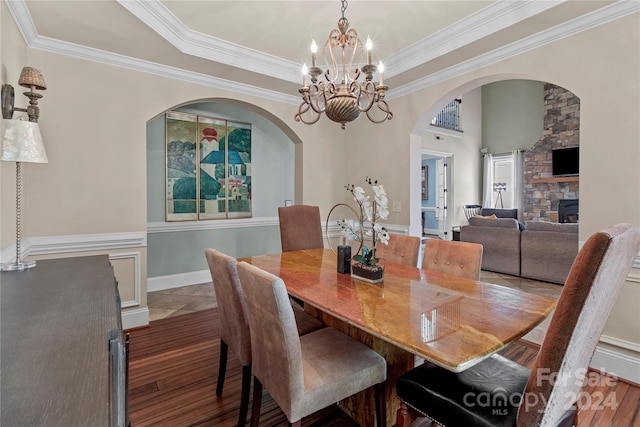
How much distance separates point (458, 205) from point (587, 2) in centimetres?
676

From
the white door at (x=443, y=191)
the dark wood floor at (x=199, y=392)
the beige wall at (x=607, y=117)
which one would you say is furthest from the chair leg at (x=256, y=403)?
the white door at (x=443, y=191)

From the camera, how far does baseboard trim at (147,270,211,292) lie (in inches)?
163

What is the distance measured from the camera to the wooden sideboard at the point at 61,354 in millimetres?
600

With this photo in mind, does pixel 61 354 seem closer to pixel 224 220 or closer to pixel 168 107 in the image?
pixel 168 107

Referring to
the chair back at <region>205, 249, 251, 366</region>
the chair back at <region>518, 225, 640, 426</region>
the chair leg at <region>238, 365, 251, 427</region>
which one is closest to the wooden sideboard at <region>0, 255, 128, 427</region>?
the chair back at <region>205, 249, 251, 366</region>

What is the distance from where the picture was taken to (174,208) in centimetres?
427

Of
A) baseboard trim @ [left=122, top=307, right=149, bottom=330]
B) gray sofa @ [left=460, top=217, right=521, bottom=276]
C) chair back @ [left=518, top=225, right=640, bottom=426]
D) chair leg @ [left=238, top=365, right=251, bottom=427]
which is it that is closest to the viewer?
chair back @ [left=518, top=225, right=640, bottom=426]

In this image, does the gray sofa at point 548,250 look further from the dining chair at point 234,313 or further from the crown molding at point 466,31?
the dining chair at point 234,313

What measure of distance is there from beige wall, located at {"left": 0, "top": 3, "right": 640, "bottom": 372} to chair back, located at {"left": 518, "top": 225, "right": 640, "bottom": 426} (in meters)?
1.56

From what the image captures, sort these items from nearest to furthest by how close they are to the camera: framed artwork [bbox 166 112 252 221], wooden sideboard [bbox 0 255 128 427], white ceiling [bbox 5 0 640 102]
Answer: wooden sideboard [bbox 0 255 128 427] → white ceiling [bbox 5 0 640 102] → framed artwork [bbox 166 112 252 221]

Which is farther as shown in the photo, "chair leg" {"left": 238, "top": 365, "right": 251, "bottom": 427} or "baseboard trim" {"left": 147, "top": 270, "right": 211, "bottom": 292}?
"baseboard trim" {"left": 147, "top": 270, "right": 211, "bottom": 292}

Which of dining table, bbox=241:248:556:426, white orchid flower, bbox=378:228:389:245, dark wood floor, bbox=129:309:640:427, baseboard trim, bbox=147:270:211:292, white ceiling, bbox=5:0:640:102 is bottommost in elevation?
dark wood floor, bbox=129:309:640:427

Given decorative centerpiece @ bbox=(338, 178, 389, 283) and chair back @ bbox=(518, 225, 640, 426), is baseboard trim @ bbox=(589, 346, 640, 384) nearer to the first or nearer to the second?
chair back @ bbox=(518, 225, 640, 426)

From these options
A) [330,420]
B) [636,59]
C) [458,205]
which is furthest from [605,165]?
[458,205]
